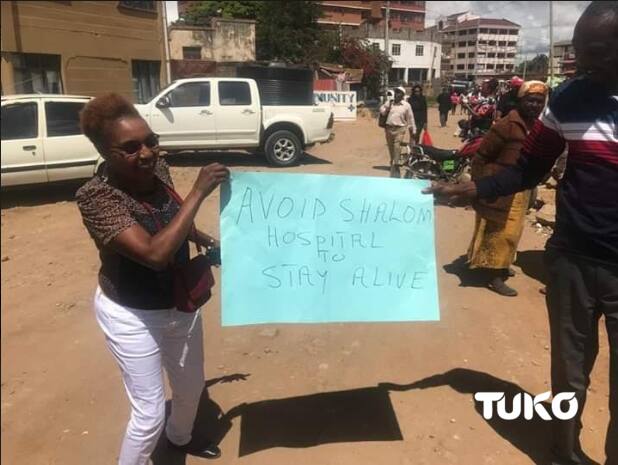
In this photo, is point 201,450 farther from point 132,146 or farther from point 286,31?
point 286,31

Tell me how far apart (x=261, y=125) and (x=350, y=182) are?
29.9 feet

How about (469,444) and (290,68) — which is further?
(290,68)

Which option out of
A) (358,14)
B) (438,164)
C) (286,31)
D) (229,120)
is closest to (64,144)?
(229,120)

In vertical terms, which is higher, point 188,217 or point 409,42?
point 409,42

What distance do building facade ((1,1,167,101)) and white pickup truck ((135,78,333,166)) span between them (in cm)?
289

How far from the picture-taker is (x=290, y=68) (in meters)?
16.9

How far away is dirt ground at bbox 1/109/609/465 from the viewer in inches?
104

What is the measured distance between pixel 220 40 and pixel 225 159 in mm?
18000

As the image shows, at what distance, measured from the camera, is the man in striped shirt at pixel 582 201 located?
200cm

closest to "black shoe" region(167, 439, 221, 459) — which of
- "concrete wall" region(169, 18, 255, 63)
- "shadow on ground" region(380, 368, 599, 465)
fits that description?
"shadow on ground" region(380, 368, 599, 465)

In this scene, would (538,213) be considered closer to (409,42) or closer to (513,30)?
(513,30)

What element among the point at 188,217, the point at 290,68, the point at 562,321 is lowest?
the point at 562,321

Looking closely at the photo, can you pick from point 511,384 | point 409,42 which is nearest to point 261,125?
point 511,384

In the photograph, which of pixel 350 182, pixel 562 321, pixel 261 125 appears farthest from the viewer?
pixel 261 125
